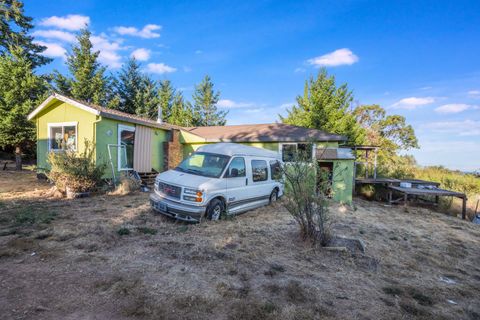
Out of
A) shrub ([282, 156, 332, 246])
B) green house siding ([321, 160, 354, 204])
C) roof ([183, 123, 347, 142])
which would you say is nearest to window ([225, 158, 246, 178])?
shrub ([282, 156, 332, 246])

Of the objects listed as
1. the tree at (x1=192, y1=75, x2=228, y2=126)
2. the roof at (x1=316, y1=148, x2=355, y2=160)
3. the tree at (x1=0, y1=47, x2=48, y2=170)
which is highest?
the tree at (x1=192, y1=75, x2=228, y2=126)

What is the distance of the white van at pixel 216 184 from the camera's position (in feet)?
17.3

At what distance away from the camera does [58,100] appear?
34.6 ft

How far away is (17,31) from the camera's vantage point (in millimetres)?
21547

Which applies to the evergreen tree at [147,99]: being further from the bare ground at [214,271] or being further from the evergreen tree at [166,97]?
the bare ground at [214,271]

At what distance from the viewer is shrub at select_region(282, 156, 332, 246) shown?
429 centimetres

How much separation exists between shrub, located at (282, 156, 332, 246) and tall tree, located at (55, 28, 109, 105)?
24.8m

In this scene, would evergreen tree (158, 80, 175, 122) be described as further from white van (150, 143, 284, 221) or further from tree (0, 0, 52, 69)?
white van (150, 143, 284, 221)

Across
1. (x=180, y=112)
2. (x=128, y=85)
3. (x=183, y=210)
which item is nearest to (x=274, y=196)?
(x=183, y=210)

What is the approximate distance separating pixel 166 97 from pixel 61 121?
18.7 m

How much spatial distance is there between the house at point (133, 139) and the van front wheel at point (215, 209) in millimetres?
4455

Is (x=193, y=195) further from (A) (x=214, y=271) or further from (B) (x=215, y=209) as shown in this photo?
(A) (x=214, y=271)

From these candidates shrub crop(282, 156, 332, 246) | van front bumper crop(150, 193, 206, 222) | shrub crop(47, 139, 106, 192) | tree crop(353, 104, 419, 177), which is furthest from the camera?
tree crop(353, 104, 419, 177)

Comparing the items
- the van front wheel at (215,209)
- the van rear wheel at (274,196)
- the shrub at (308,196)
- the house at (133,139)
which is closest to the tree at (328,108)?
the house at (133,139)
